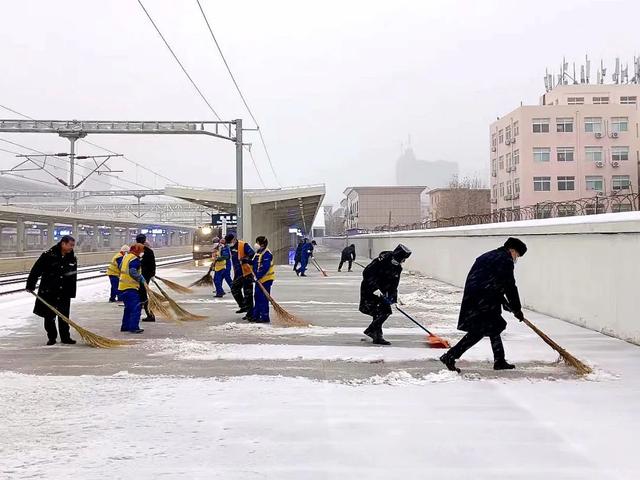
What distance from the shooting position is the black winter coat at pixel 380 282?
7527mm

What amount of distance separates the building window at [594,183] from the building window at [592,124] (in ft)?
15.7

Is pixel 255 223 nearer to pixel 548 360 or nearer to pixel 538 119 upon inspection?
pixel 548 360

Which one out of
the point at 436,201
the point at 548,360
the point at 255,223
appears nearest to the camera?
the point at 548,360

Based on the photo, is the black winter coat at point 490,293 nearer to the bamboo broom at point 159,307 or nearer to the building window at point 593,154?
the bamboo broom at point 159,307

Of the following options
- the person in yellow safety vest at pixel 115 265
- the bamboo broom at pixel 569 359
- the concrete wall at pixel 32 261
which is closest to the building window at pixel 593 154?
the concrete wall at pixel 32 261

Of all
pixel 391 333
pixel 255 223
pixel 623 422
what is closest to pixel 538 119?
pixel 255 223

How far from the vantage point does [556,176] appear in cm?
5247

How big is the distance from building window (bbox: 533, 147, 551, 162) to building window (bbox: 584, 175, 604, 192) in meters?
4.43

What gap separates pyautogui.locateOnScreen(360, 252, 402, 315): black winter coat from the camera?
7527 millimetres

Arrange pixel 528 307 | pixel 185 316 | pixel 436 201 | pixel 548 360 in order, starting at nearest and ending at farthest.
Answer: pixel 548 360 < pixel 185 316 < pixel 528 307 < pixel 436 201

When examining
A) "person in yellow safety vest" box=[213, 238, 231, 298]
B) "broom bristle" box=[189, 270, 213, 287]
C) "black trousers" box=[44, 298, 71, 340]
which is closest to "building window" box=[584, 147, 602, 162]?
"broom bristle" box=[189, 270, 213, 287]

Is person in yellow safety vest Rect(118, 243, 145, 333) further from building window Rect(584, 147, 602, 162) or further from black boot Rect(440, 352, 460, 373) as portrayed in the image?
building window Rect(584, 147, 602, 162)

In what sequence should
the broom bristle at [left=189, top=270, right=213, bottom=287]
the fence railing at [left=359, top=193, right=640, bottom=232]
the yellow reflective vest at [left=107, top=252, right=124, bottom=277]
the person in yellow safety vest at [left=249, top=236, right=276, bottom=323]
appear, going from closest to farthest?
the fence railing at [left=359, top=193, right=640, bottom=232], the person in yellow safety vest at [left=249, top=236, right=276, bottom=323], the yellow reflective vest at [left=107, top=252, right=124, bottom=277], the broom bristle at [left=189, top=270, right=213, bottom=287]

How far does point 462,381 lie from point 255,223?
29191 millimetres
